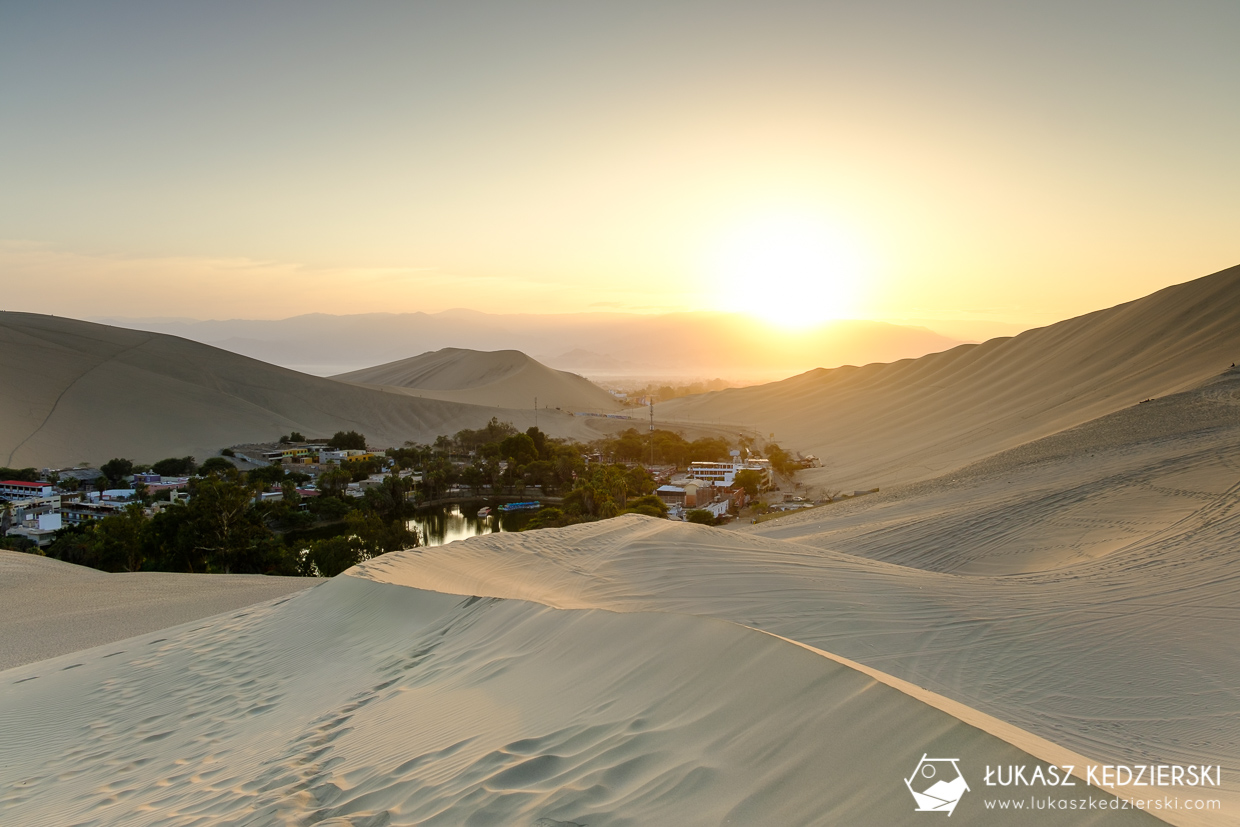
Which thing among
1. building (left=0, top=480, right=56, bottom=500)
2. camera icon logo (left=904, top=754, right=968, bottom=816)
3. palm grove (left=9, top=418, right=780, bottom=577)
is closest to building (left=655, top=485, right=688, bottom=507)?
palm grove (left=9, top=418, right=780, bottom=577)

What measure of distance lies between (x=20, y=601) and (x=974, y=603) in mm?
14664

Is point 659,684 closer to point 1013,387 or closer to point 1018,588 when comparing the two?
point 1018,588

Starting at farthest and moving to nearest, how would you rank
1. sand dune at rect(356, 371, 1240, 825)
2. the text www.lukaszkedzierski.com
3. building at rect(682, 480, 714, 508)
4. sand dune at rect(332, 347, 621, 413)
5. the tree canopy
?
1. sand dune at rect(332, 347, 621, 413)
2. the tree canopy
3. building at rect(682, 480, 714, 508)
4. sand dune at rect(356, 371, 1240, 825)
5. the text www.lukaszkedzierski.com

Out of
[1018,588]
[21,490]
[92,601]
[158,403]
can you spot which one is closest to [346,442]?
[158,403]

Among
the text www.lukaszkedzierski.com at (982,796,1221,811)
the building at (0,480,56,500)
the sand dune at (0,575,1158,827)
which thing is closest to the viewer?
the text www.lukaszkedzierski.com at (982,796,1221,811)

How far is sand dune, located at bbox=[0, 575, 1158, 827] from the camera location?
10.5 feet

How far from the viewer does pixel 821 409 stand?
60281 millimetres

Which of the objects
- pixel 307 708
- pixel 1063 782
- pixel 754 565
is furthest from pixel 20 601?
pixel 1063 782

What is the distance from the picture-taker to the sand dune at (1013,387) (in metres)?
30.0

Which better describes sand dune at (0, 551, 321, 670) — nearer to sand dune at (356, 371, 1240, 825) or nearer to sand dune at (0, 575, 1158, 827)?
sand dune at (0, 575, 1158, 827)

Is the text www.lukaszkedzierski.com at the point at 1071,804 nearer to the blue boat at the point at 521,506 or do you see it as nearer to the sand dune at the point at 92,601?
the sand dune at the point at 92,601

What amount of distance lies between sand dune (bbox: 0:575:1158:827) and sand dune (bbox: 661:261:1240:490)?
80.1ft

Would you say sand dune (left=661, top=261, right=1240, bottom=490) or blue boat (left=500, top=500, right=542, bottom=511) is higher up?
sand dune (left=661, top=261, right=1240, bottom=490)

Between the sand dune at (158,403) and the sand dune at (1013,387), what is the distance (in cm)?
3022
